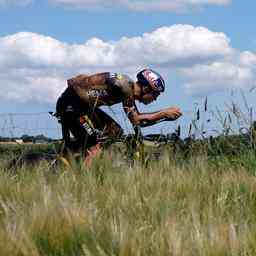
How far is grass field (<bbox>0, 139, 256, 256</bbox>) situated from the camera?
486cm

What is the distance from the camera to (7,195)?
7.06 metres

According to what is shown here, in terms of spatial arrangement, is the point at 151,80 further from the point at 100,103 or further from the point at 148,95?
the point at 100,103

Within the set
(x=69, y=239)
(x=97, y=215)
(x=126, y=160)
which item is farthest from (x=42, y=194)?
(x=126, y=160)

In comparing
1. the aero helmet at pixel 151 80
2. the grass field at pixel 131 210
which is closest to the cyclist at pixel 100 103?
the aero helmet at pixel 151 80

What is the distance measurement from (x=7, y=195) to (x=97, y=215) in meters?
1.52

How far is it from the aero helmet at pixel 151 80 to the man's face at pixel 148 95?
0.05m

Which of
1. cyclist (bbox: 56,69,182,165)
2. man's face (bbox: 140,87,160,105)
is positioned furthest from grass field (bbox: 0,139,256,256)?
man's face (bbox: 140,87,160,105)

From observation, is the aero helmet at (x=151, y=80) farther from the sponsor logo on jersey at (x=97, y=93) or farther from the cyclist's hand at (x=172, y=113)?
the sponsor logo on jersey at (x=97, y=93)

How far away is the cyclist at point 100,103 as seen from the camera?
33.4ft

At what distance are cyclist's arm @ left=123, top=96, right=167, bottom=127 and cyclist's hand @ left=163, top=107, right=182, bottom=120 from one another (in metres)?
0.03

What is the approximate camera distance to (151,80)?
1018 cm

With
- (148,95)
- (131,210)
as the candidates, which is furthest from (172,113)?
(131,210)

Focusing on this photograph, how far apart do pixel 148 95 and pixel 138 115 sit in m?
0.28

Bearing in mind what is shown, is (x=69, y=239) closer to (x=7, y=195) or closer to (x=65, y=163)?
(x=7, y=195)
